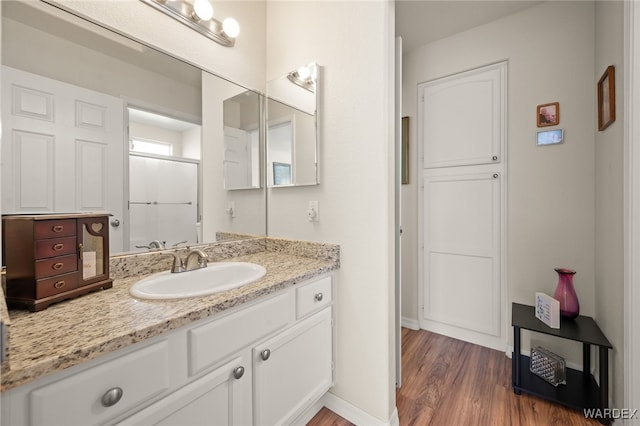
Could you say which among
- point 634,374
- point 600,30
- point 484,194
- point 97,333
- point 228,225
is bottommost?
point 634,374

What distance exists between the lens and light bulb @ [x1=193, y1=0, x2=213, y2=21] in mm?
1414

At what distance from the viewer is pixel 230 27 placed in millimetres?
1550

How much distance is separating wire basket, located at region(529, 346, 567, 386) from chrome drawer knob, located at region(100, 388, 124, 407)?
7.33 feet

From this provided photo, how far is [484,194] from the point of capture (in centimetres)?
222

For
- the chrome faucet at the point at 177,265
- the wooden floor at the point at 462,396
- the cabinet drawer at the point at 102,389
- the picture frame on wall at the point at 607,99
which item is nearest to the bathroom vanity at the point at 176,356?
the cabinet drawer at the point at 102,389

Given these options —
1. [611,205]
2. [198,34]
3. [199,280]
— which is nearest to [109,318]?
[199,280]

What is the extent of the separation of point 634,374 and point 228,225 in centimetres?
210

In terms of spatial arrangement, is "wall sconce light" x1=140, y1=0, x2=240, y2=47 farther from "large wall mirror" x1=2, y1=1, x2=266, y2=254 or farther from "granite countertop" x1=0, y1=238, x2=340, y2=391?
"granite countertop" x1=0, y1=238, x2=340, y2=391

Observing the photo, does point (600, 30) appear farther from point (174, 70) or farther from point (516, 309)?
point (174, 70)

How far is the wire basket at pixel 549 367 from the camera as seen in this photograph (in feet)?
5.54

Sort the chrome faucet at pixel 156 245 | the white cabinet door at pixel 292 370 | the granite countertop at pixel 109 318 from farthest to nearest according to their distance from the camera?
the chrome faucet at pixel 156 245 < the white cabinet door at pixel 292 370 < the granite countertop at pixel 109 318

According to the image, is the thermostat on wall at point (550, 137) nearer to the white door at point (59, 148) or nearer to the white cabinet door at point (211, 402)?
the white cabinet door at point (211, 402)

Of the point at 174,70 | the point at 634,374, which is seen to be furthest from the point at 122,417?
the point at 634,374

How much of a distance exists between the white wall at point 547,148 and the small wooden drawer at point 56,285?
2.55 meters
